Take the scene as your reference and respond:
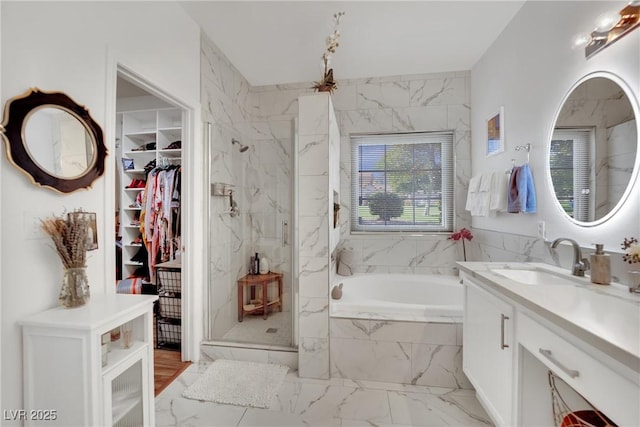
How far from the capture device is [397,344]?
6.52ft

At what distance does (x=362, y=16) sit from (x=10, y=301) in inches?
106

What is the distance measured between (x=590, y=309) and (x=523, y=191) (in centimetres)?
119

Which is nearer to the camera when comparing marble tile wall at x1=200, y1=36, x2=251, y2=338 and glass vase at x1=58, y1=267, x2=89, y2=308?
glass vase at x1=58, y1=267, x2=89, y2=308

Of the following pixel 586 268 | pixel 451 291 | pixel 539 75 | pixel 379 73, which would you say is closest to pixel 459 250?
pixel 451 291

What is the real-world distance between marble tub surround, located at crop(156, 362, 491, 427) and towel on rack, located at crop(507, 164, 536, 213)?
137 centimetres

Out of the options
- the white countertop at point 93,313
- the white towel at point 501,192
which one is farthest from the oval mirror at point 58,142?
the white towel at point 501,192

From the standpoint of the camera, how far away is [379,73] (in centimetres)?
Answer: 301

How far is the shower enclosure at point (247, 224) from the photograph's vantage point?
2.38m

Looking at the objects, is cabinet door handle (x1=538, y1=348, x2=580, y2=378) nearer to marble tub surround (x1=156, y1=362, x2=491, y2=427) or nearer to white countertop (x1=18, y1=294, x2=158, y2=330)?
marble tub surround (x1=156, y1=362, x2=491, y2=427)

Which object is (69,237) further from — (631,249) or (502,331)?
(631,249)

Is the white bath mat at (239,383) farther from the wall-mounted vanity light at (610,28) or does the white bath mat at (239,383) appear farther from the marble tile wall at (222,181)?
the wall-mounted vanity light at (610,28)

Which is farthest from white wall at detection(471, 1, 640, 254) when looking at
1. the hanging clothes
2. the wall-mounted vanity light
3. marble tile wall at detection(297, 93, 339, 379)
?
the hanging clothes

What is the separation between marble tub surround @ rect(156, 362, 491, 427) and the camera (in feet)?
5.34

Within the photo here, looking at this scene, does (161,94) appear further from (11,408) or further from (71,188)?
(11,408)
